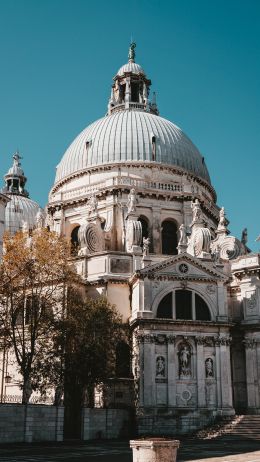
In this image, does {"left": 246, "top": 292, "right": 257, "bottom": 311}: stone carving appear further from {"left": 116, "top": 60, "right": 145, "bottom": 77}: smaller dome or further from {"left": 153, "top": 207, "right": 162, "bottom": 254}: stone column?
{"left": 116, "top": 60, "right": 145, "bottom": 77}: smaller dome

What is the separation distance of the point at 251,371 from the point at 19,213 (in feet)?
122

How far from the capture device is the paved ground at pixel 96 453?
936 inches

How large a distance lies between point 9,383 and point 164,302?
43.6 feet

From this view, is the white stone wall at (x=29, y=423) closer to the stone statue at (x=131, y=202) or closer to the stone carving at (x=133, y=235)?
the stone carving at (x=133, y=235)

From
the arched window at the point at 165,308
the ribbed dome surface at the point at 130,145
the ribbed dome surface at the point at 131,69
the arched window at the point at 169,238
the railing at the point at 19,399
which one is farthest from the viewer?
the ribbed dome surface at the point at 131,69

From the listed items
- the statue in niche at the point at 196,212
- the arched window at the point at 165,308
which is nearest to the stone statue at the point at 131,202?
the statue in niche at the point at 196,212

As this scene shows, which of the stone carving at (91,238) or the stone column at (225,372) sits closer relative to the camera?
the stone column at (225,372)

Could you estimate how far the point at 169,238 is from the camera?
2216 inches

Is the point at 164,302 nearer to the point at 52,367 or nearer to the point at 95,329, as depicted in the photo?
the point at 95,329

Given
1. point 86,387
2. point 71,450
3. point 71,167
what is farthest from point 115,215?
point 71,450

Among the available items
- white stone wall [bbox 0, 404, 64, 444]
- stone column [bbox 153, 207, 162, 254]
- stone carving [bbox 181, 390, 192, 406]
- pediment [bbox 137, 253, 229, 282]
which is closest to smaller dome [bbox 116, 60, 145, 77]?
stone column [bbox 153, 207, 162, 254]

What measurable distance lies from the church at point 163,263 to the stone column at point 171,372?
79 mm

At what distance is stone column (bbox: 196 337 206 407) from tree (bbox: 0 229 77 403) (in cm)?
1100

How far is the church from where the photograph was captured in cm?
4256
